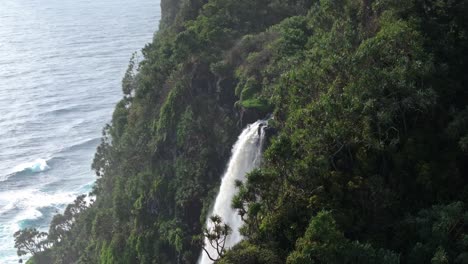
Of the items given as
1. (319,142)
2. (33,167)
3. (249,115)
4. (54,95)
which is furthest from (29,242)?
(319,142)

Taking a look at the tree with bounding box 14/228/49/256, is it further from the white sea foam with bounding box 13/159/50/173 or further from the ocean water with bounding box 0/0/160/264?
the white sea foam with bounding box 13/159/50/173

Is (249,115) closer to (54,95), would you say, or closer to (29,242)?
(29,242)

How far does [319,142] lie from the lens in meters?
32.7

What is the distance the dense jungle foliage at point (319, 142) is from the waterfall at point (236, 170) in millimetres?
2130

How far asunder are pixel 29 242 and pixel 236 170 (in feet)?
130

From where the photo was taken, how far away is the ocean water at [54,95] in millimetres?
85375

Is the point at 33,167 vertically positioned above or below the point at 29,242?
above

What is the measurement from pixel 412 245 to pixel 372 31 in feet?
56.3

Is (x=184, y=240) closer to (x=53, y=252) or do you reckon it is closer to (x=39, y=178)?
(x=53, y=252)

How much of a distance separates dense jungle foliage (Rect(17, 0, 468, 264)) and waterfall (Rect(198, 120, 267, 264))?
2130mm

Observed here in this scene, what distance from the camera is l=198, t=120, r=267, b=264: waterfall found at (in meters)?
40.8

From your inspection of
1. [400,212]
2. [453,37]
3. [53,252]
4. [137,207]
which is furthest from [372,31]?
[53,252]

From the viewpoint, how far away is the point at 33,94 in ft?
372

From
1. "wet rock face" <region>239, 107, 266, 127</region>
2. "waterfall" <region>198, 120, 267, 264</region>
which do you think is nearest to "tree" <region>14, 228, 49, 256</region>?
"waterfall" <region>198, 120, 267, 264</region>
